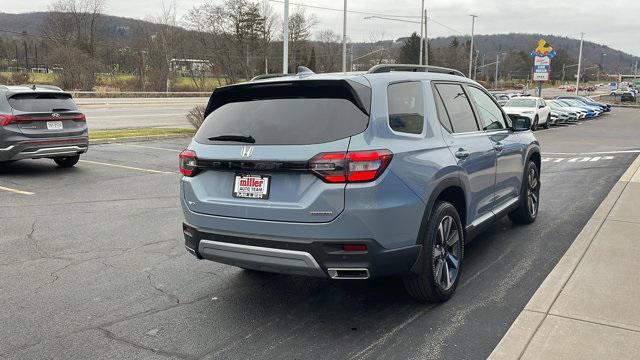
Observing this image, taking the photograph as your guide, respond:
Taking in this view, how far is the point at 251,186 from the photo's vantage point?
12.7 feet

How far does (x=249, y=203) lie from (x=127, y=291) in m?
1.57

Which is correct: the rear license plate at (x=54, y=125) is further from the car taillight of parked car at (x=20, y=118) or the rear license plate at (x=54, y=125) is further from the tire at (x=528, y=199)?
the tire at (x=528, y=199)

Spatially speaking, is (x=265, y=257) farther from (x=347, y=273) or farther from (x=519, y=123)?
(x=519, y=123)

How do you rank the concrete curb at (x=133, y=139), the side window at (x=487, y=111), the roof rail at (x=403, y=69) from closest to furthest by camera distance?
the roof rail at (x=403, y=69), the side window at (x=487, y=111), the concrete curb at (x=133, y=139)

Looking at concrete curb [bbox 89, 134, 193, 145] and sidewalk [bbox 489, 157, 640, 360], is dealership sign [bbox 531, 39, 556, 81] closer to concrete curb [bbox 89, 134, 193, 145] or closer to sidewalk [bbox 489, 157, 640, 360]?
concrete curb [bbox 89, 134, 193, 145]

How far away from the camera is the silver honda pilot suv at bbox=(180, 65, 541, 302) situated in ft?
11.9

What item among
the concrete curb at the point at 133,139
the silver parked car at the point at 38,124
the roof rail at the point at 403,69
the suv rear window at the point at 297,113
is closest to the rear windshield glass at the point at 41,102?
the silver parked car at the point at 38,124

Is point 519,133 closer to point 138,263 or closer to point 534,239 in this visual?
point 534,239

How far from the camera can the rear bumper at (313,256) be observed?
3648 millimetres

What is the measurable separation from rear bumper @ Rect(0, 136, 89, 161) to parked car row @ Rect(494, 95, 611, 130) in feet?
48.4

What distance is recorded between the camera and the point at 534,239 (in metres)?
6.21

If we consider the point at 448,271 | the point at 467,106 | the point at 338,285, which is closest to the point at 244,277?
the point at 338,285

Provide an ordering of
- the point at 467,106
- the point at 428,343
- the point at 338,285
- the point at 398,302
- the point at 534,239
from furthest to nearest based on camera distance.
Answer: the point at 534,239 < the point at 467,106 < the point at 338,285 < the point at 398,302 < the point at 428,343

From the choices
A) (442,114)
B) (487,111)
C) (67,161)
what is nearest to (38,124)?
(67,161)
